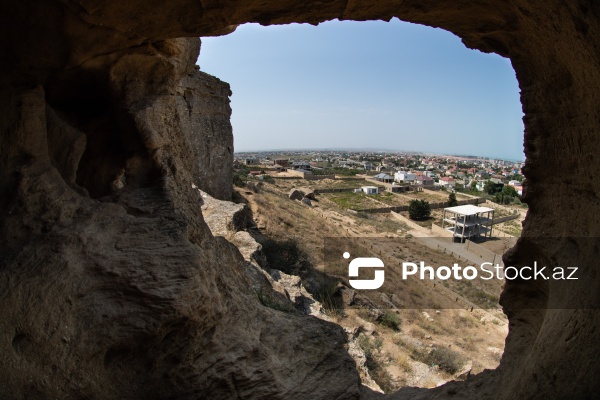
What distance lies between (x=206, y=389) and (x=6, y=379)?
151cm

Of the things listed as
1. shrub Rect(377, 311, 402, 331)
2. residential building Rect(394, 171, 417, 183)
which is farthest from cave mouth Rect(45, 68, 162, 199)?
residential building Rect(394, 171, 417, 183)

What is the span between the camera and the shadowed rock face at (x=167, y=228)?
2.36 meters

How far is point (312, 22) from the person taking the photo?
309 centimetres

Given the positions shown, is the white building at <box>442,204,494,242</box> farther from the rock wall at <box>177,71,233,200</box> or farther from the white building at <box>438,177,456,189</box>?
the white building at <box>438,177,456,189</box>

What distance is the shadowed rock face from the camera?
236cm

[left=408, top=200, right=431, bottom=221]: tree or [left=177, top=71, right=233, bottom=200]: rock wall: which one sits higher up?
[left=177, top=71, right=233, bottom=200]: rock wall

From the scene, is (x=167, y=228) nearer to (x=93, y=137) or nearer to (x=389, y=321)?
(x=93, y=137)

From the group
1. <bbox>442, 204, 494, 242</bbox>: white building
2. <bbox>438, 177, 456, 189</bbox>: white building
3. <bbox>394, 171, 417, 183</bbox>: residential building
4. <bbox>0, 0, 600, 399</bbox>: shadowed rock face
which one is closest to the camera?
<bbox>0, 0, 600, 399</bbox>: shadowed rock face

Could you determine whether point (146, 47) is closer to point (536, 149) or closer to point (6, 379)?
point (6, 379)

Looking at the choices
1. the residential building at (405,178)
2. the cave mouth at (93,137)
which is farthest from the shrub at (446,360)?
the residential building at (405,178)

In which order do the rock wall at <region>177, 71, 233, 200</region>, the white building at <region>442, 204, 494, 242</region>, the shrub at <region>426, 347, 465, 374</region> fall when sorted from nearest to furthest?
the shrub at <region>426, 347, 465, 374</region> < the rock wall at <region>177, 71, 233, 200</region> < the white building at <region>442, 204, 494, 242</region>

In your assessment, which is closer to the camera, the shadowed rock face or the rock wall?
the shadowed rock face

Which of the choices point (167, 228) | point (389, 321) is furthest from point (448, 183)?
point (167, 228)

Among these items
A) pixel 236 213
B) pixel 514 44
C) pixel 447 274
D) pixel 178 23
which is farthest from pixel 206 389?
pixel 447 274
